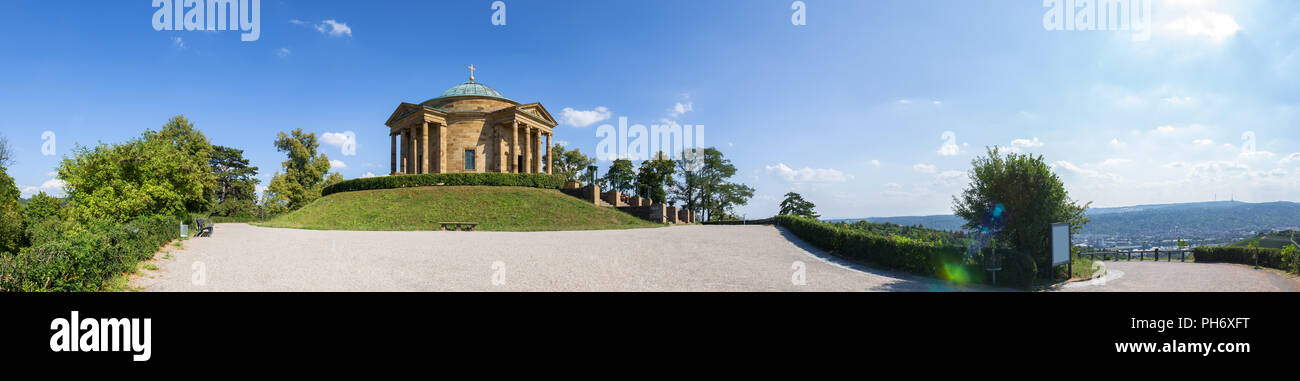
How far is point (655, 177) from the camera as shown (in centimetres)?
4497

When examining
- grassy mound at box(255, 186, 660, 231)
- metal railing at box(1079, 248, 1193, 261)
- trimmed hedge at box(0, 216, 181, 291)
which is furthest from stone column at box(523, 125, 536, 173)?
metal railing at box(1079, 248, 1193, 261)

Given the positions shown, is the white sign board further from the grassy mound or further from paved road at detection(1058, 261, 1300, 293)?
the grassy mound

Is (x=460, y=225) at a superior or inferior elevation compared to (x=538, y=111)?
inferior

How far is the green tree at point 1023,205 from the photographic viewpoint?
38.9 feet

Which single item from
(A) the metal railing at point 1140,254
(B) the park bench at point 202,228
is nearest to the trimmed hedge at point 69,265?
(B) the park bench at point 202,228

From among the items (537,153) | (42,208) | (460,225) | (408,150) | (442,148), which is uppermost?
(408,150)

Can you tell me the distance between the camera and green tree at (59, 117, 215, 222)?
62.7ft

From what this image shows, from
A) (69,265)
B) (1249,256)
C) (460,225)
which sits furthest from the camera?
(460,225)

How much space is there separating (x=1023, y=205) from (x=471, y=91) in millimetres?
46197

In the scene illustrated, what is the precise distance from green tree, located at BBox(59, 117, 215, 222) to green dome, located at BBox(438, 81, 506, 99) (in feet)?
87.6

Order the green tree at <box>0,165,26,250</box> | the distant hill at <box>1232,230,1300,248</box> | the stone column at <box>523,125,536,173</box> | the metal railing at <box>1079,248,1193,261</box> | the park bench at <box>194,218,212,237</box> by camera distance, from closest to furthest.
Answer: the park bench at <box>194,218,212,237</box>
the distant hill at <box>1232,230,1300,248</box>
the green tree at <box>0,165,26,250</box>
the metal railing at <box>1079,248,1193,261</box>
the stone column at <box>523,125,536,173</box>

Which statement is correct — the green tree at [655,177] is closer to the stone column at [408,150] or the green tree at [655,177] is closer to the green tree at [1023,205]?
the stone column at [408,150]

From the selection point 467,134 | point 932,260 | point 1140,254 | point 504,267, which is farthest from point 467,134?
point 1140,254

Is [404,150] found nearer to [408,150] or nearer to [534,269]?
[408,150]
